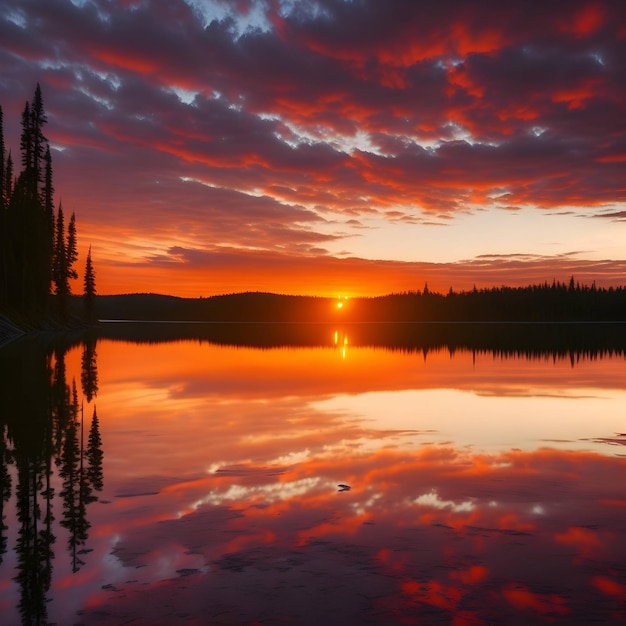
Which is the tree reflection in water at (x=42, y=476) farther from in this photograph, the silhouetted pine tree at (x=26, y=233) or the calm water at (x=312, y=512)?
the silhouetted pine tree at (x=26, y=233)

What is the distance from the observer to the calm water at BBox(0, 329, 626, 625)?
711 cm

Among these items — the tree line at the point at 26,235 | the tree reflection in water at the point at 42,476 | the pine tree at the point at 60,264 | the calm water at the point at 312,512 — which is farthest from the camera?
the pine tree at the point at 60,264

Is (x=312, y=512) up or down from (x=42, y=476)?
down

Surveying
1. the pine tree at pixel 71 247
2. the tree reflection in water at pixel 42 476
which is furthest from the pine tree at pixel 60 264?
the tree reflection in water at pixel 42 476

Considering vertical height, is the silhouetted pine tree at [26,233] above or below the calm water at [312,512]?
above

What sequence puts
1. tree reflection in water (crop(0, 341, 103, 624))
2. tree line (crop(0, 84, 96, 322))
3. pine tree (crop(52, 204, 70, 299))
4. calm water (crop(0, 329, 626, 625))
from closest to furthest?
calm water (crop(0, 329, 626, 625)), tree reflection in water (crop(0, 341, 103, 624)), tree line (crop(0, 84, 96, 322)), pine tree (crop(52, 204, 70, 299))

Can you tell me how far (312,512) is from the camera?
10.3 metres

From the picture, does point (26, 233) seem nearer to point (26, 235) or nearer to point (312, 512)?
point (26, 235)

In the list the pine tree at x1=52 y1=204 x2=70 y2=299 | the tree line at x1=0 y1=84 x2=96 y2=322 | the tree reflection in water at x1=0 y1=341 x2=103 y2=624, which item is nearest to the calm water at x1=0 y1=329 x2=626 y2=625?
the tree reflection in water at x1=0 y1=341 x2=103 y2=624

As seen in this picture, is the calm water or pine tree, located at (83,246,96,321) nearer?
the calm water

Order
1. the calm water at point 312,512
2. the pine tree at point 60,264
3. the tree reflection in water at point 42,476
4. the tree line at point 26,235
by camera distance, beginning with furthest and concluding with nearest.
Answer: the pine tree at point 60,264 < the tree line at point 26,235 < the tree reflection in water at point 42,476 < the calm water at point 312,512

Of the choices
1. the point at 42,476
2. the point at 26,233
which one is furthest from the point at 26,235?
the point at 42,476

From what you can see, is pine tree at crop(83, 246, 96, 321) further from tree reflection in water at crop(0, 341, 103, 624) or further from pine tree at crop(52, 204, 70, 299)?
tree reflection in water at crop(0, 341, 103, 624)

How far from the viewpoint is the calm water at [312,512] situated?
23.3 feet
